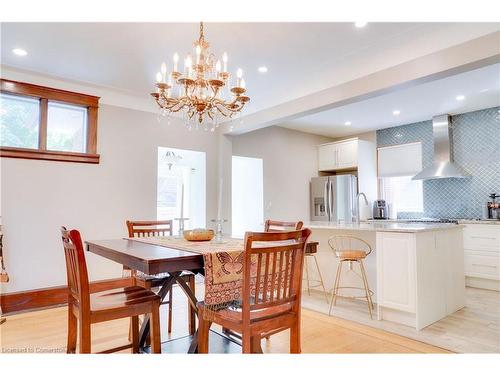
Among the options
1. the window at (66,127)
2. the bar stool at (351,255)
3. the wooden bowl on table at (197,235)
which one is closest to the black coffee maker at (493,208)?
the bar stool at (351,255)

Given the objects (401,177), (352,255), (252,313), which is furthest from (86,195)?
(401,177)

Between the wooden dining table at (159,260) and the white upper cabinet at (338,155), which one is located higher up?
the white upper cabinet at (338,155)

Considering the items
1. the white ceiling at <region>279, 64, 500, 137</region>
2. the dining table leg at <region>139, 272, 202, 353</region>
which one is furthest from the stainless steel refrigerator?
the dining table leg at <region>139, 272, 202, 353</region>

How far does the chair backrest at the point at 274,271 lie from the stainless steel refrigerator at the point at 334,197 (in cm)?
408

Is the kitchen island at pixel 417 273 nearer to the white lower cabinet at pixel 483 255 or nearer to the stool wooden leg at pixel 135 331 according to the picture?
the white lower cabinet at pixel 483 255

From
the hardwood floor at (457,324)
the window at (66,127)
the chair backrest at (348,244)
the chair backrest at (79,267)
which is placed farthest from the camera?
the window at (66,127)

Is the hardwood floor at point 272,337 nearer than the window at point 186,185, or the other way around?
the hardwood floor at point 272,337

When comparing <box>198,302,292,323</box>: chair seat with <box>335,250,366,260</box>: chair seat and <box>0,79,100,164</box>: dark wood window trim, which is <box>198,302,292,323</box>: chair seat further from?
<box>0,79,100,164</box>: dark wood window trim

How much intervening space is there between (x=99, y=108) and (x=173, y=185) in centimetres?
164

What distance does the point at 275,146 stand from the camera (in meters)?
6.00

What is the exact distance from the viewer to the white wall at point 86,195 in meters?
3.43

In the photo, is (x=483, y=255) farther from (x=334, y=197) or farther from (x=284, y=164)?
(x=284, y=164)
